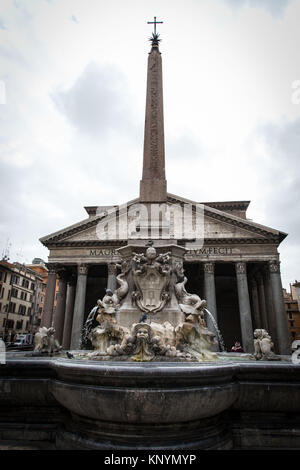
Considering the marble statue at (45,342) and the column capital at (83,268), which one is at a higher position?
the column capital at (83,268)

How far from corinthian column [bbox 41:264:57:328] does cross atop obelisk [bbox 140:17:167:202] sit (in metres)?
21.0

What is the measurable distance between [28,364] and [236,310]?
3067cm

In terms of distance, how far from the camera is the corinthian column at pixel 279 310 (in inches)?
908

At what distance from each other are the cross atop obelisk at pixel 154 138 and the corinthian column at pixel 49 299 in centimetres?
2101

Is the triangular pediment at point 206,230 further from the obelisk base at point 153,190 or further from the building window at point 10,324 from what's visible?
the building window at point 10,324

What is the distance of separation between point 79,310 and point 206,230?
12.6 meters

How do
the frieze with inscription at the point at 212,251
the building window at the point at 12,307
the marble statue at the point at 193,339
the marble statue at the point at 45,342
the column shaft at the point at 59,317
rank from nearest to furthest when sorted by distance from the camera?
1. the marble statue at the point at 193,339
2. the marble statue at the point at 45,342
3. the frieze with inscription at the point at 212,251
4. the column shaft at the point at 59,317
5. the building window at the point at 12,307

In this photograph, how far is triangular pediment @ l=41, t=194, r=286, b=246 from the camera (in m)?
25.6

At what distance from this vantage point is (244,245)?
25.7 m

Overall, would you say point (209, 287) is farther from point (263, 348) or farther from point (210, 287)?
point (263, 348)

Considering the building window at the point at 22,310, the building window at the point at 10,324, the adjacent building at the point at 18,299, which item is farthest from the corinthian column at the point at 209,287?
the building window at the point at 22,310

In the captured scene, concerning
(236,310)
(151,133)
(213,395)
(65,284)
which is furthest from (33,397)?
(236,310)

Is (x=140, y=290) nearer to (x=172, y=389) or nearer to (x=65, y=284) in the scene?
(x=172, y=389)

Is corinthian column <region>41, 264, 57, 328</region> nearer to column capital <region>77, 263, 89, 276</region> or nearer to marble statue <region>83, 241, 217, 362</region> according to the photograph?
column capital <region>77, 263, 89, 276</region>
